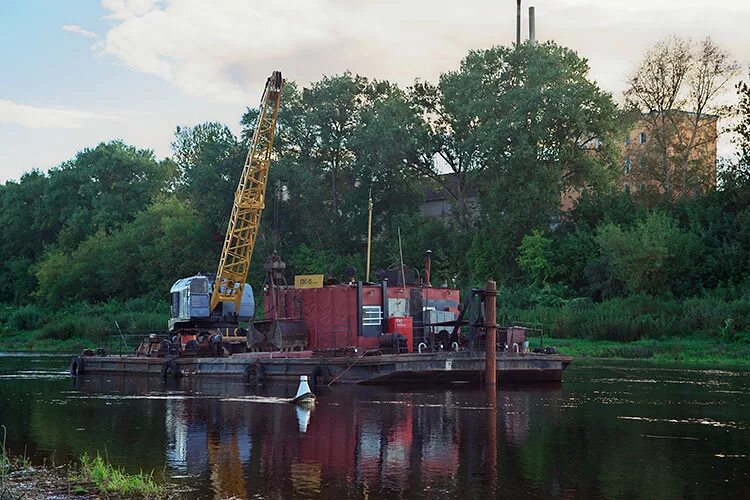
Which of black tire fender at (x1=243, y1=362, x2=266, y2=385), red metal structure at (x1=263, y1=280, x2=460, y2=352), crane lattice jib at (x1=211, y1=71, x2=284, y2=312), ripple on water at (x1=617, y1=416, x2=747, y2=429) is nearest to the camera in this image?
ripple on water at (x1=617, y1=416, x2=747, y2=429)

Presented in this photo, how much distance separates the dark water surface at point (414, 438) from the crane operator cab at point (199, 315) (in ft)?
32.2

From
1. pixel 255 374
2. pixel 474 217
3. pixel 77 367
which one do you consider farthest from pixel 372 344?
pixel 474 217

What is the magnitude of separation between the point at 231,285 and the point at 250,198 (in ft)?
15.8

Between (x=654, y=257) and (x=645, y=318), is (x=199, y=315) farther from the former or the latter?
(x=654, y=257)

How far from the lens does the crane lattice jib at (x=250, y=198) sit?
48812 mm

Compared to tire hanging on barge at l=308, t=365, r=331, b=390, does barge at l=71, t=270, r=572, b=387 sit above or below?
above

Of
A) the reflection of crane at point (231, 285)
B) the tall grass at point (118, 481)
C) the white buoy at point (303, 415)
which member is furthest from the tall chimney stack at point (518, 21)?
the tall grass at point (118, 481)

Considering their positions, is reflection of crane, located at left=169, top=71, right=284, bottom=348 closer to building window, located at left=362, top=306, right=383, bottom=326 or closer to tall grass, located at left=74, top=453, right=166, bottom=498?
building window, located at left=362, top=306, right=383, bottom=326

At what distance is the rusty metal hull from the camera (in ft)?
107

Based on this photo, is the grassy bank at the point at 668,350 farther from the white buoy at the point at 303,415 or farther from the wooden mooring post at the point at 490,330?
the white buoy at the point at 303,415

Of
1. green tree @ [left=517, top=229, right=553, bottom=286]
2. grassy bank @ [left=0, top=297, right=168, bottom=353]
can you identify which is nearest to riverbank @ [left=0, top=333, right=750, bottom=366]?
green tree @ [left=517, top=229, right=553, bottom=286]

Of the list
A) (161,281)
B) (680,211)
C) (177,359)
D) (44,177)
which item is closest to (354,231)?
(161,281)

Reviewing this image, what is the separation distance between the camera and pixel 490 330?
98.8ft

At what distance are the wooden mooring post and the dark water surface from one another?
0.65 metres
